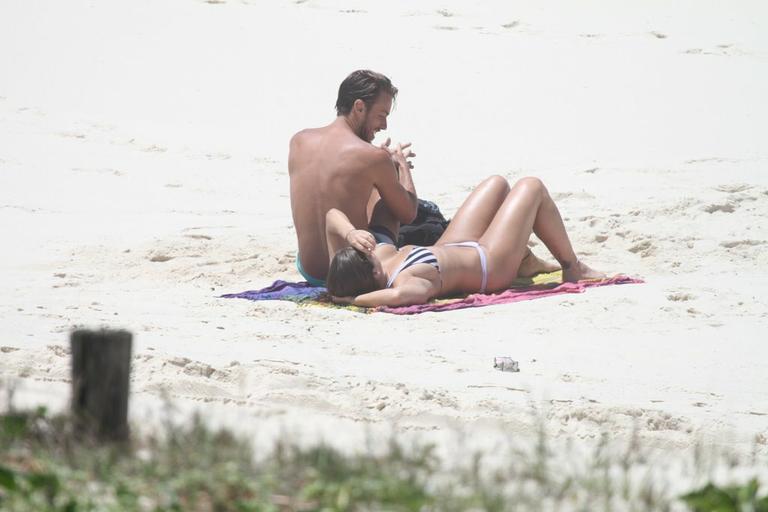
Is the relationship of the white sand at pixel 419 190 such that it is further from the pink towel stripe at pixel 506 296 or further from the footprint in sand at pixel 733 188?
the pink towel stripe at pixel 506 296

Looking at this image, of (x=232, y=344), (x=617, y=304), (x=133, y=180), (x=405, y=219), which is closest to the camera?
(x=232, y=344)

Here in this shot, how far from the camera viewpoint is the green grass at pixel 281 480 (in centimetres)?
255

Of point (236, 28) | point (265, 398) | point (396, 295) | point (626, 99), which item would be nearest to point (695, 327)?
point (396, 295)

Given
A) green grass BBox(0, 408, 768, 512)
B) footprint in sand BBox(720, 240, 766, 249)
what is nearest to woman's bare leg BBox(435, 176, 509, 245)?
footprint in sand BBox(720, 240, 766, 249)

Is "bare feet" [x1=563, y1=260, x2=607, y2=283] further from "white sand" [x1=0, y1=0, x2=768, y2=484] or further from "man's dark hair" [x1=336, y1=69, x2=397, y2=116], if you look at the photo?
"man's dark hair" [x1=336, y1=69, x2=397, y2=116]

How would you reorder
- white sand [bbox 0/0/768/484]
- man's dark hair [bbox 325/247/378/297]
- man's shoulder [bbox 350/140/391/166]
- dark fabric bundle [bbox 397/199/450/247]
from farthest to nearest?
dark fabric bundle [bbox 397/199/450/247], man's shoulder [bbox 350/140/391/166], man's dark hair [bbox 325/247/378/297], white sand [bbox 0/0/768/484]

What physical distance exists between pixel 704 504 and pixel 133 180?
7624 millimetres

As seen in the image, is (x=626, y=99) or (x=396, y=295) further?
(x=626, y=99)

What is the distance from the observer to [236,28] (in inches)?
569

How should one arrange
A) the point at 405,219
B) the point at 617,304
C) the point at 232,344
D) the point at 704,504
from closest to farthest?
the point at 704,504, the point at 232,344, the point at 617,304, the point at 405,219

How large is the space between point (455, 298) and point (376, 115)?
109 cm

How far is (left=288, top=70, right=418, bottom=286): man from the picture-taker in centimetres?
662

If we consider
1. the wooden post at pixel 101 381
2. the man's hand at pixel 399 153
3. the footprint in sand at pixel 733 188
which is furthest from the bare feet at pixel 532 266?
the wooden post at pixel 101 381

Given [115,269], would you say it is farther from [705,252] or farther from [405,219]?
[705,252]
